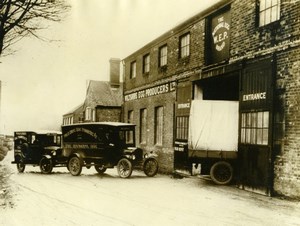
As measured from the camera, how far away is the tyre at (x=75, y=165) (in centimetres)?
1445

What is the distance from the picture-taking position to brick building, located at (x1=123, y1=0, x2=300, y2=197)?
9.34 m

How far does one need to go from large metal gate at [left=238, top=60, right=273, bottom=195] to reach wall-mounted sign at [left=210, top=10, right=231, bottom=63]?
199 centimetres

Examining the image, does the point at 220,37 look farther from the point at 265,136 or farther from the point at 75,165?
the point at 75,165

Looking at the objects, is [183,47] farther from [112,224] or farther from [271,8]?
[112,224]

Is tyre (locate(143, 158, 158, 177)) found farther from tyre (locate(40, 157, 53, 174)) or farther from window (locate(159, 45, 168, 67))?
window (locate(159, 45, 168, 67))

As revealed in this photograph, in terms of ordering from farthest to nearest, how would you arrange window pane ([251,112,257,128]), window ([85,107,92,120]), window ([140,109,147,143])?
window ([85,107,92,120]) → window ([140,109,147,143]) → window pane ([251,112,257,128])

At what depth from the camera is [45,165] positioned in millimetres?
15766

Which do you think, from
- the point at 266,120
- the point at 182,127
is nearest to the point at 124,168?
the point at 182,127

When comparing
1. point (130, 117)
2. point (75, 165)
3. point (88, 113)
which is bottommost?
point (75, 165)

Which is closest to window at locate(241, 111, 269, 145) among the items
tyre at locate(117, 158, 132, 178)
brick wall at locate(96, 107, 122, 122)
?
tyre at locate(117, 158, 132, 178)

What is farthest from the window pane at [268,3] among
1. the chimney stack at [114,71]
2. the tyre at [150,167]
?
the chimney stack at [114,71]

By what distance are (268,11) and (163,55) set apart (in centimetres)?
808

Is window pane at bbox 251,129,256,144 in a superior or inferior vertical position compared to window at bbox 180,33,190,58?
inferior

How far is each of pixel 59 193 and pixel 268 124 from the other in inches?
227
